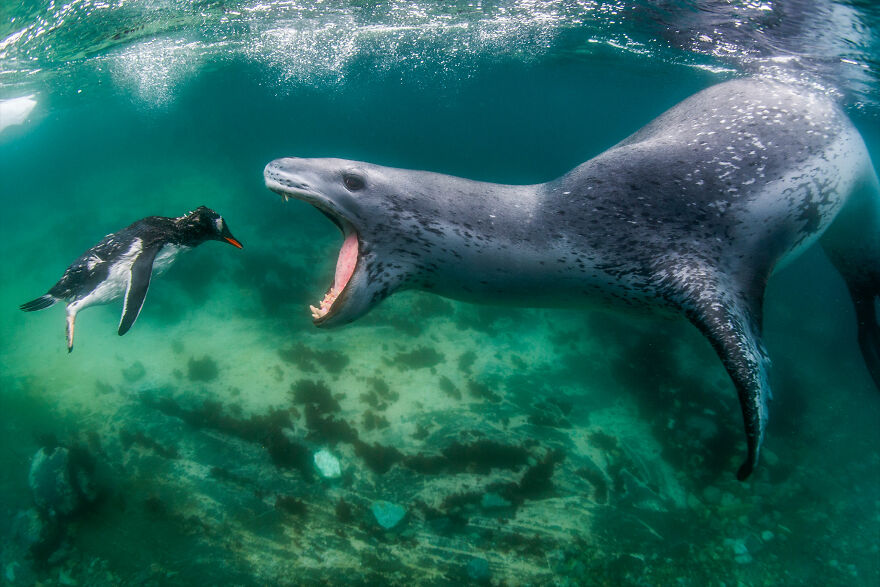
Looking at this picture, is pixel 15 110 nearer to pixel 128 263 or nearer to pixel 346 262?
pixel 128 263

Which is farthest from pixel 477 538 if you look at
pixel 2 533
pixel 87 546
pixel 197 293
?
pixel 197 293

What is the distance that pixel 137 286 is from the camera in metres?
4.27

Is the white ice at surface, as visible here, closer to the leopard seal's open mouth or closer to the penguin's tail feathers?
the penguin's tail feathers

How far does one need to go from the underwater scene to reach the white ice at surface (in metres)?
13.1

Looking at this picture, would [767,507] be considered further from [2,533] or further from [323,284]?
[2,533]

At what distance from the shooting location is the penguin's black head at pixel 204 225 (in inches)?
189

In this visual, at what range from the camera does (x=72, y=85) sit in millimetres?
18938

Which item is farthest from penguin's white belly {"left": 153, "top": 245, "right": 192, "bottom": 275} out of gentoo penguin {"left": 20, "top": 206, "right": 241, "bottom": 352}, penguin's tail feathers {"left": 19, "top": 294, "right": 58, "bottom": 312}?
penguin's tail feathers {"left": 19, "top": 294, "right": 58, "bottom": 312}

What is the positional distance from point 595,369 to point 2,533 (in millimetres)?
7691

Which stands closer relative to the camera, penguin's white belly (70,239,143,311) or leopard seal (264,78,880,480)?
leopard seal (264,78,880,480)

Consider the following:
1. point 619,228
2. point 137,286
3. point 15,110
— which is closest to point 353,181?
point 619,228

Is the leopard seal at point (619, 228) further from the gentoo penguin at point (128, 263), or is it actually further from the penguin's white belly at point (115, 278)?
the penguin's white belly at point (115, 278)

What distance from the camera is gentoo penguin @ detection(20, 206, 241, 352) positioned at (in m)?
4.26

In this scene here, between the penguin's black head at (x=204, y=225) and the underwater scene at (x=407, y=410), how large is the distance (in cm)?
3
